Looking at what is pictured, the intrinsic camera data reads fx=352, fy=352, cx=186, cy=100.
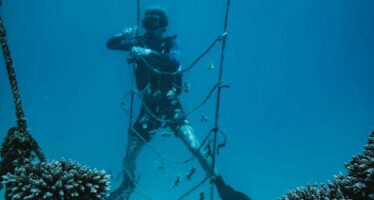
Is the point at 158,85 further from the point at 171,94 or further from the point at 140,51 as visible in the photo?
the point at 140,51

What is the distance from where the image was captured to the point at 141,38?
1040cm

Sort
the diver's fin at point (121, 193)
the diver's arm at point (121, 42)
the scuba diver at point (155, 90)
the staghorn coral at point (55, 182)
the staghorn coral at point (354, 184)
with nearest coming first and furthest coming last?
the staghorn coral at point (55, 182) → the staghorn coral at point (354, 184) → the diver's fin at point (121, 193) → the scuba diver at point (155, 90) → the diver's arm at point (121, 42)

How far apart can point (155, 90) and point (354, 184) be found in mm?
7590

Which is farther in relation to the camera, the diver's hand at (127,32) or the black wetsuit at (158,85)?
the diver's hand at (127,32)

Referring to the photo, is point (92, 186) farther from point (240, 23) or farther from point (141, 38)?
point (240, 23)

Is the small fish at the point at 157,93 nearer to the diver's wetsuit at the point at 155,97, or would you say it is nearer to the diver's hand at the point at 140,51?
the diver's wetsuit at the point at 155,97

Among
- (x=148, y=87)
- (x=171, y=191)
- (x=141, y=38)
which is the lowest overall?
(x=148, y=87)

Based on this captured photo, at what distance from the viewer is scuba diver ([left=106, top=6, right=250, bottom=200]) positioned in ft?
32.5

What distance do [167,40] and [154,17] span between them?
79cm

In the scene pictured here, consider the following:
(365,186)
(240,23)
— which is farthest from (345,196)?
(240,23)

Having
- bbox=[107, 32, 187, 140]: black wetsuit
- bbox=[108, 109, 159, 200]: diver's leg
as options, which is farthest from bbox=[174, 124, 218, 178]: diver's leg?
bbox=[108, 109, 159, 200]: diver's leg

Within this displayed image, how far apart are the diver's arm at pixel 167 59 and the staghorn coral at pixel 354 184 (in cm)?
655

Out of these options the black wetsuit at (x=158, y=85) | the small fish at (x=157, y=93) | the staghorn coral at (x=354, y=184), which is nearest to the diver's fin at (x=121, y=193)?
the black wetsuit at (x=158, y=85)

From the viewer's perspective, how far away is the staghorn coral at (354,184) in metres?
3.40
